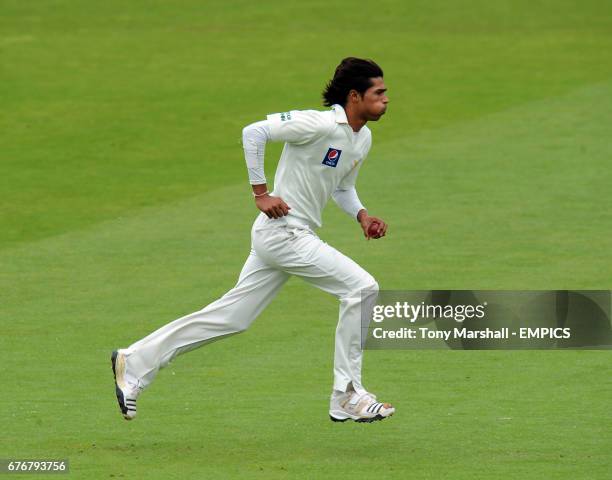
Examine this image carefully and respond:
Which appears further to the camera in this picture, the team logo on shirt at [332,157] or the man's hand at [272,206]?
the team logo on shirt at [332,157]

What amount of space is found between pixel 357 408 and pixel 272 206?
1.30 m

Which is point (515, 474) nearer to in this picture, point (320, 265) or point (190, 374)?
point (320, 265)

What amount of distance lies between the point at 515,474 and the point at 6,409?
3382mm

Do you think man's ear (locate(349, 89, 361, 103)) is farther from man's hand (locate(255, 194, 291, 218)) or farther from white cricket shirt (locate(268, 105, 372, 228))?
man's hand (locate(255, 194, 291, 218))

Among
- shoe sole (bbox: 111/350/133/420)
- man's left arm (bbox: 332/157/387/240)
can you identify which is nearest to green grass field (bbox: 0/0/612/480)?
shoe sole (bbox: 111/350/133/420)

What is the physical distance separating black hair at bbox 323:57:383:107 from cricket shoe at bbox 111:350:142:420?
2039 mm

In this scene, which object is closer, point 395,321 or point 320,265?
point 320,265

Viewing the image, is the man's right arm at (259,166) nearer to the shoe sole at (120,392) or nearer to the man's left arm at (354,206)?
the man's left arm at (354,206)

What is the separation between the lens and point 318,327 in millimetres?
12258

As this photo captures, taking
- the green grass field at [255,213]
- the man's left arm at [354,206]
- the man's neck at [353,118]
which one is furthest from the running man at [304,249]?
the green grass field at [255,213]

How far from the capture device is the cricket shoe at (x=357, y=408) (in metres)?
9.00

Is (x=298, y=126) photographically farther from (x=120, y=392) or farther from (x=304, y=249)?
(x=120, y=392)

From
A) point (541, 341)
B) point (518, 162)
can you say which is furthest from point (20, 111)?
point (541, 341)

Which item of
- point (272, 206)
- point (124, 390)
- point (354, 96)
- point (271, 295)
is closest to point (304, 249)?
point (272, 206)
